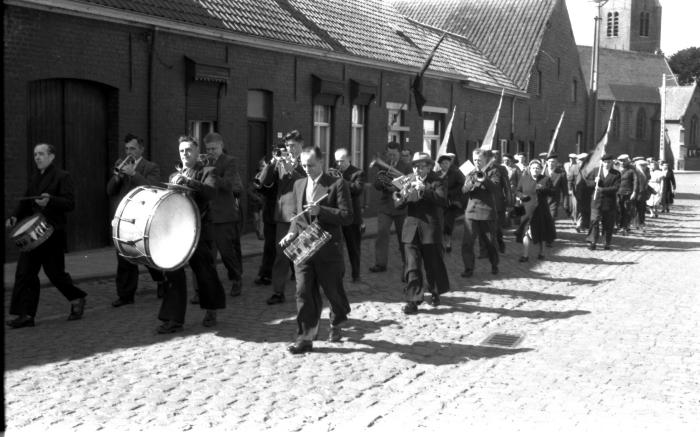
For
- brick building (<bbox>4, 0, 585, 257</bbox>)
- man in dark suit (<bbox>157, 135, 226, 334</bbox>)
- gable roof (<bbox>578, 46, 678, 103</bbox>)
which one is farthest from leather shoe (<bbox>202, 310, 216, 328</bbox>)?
gable roof (<bbox>578, 46, 678, 103</bbox>)

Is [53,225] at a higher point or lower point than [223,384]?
higher

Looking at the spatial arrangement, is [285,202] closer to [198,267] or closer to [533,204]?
[198,267]

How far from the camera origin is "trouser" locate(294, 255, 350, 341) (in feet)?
25.1

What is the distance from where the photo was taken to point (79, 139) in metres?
14.0

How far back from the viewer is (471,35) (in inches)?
1436

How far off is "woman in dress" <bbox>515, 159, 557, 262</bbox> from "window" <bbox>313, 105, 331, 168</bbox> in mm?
6896

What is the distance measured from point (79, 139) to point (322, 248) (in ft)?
24.7

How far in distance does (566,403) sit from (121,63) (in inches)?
417

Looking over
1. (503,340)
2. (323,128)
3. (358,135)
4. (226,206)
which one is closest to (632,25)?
(358,135)

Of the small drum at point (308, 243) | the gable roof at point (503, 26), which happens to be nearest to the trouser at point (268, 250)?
the small drum at point (308, 243)

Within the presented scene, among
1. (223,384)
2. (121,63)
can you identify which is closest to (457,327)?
(223,384)

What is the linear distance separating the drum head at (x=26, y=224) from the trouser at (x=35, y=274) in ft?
0.78

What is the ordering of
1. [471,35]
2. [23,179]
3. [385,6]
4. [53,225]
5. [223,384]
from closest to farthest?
[223,384] → [53,225] → [23,179] → [385,6] → [471,35]

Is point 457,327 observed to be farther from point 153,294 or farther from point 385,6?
point 385,6
